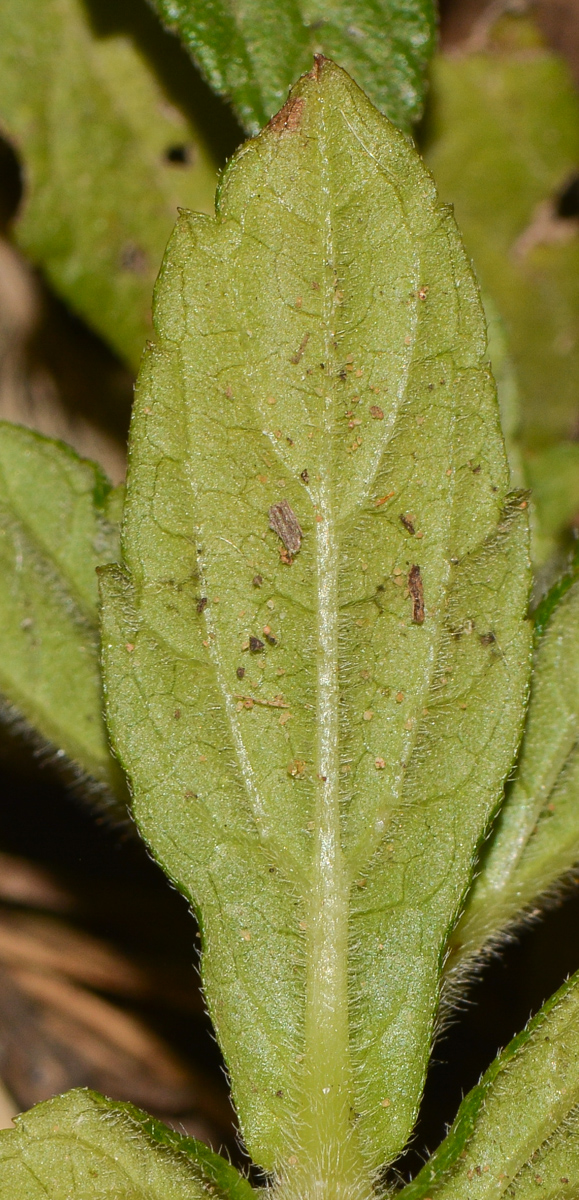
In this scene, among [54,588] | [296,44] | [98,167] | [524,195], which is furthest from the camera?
[524,195]

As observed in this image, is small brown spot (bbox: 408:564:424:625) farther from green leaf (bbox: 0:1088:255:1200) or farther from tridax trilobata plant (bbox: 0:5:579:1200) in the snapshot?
green leaf (bbox: 0:1088:255:1200)

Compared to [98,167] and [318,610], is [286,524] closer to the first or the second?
[318,610]

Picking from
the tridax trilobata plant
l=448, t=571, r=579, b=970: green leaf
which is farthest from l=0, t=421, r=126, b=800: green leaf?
l=448, t=571, r=579, b=970: green leaf

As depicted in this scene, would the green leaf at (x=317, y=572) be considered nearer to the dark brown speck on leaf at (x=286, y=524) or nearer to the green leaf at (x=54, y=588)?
the dark brown speck on leaf at (x=286, y=524)

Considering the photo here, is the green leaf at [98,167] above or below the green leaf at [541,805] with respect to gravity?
above

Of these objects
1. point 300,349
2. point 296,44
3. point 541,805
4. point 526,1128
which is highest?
point 296,44

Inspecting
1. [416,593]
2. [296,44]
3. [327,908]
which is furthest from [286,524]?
[296,44]

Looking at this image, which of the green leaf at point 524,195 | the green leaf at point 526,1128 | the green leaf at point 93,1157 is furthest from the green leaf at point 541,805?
the green leaf at point 524,195
